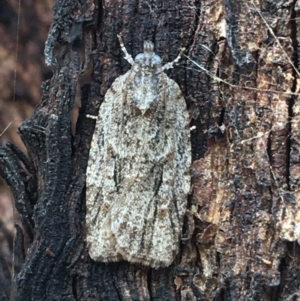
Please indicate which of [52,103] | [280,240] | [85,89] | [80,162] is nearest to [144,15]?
[85,89]

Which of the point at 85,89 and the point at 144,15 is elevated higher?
the point at 144,15

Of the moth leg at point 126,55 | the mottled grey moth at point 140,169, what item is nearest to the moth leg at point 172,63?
the mottled grey moth at point 140,169

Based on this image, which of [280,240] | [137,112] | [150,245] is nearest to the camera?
[280,240]

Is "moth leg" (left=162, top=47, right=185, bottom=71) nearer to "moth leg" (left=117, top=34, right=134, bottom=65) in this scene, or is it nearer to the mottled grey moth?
the mottled grey moth

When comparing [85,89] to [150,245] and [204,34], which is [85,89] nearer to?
[204,34]

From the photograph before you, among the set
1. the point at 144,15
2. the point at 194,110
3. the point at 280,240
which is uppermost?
the point at 144,15

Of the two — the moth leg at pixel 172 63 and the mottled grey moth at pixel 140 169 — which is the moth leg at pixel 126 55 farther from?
the moth leg at pixel 172 63

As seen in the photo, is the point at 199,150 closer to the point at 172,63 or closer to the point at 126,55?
the point at 172,63

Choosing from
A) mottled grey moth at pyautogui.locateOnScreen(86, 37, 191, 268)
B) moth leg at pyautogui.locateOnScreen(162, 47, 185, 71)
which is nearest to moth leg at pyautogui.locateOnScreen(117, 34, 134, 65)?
mottled grey moth at pyautogui.locateOnScreen(86, 37, 191, 268)
